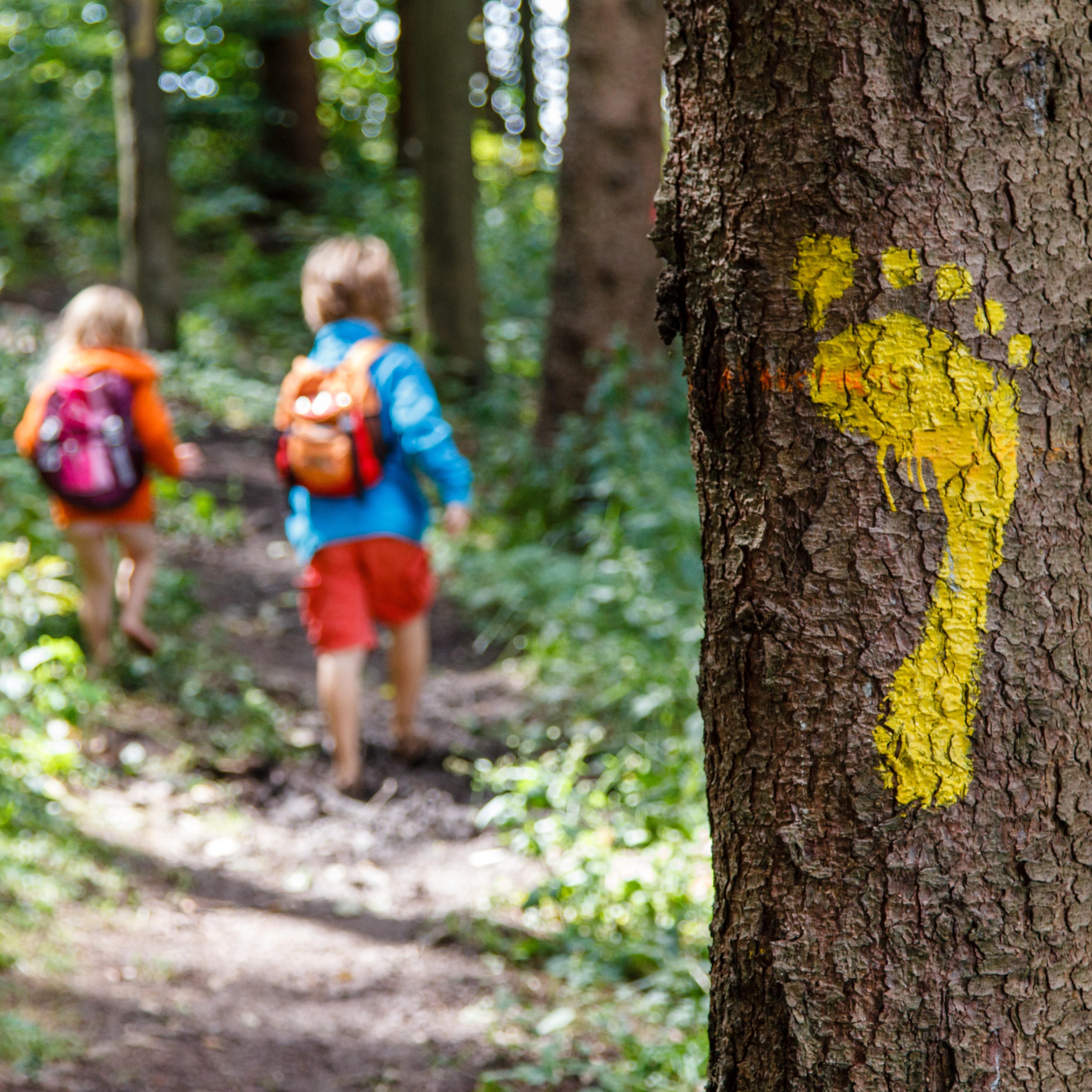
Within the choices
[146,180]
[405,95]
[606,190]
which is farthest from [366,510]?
[405,95]

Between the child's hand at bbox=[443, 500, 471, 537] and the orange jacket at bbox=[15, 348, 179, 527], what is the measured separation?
5.36 ft

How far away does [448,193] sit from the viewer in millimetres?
10898

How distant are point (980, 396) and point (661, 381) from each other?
6426 mm

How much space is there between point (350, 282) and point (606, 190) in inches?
154

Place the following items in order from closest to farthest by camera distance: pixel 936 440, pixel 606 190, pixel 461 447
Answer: pixel 936 440, pixel 606 190, pixel 461 447

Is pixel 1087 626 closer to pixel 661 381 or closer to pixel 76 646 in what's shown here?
pixel 76 646

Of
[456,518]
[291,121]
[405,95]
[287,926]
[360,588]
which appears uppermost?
[405,95]

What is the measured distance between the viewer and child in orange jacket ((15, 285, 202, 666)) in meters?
5.17

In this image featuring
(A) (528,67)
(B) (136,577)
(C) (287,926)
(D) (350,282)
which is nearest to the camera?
(C) (287,926)

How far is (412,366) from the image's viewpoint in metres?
4.43

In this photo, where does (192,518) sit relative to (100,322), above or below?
below

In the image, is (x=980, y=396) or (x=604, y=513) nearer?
(x=980, y=396)

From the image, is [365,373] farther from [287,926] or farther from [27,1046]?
[27,1046]

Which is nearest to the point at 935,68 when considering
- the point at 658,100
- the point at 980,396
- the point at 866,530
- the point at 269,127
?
the point at 980,396
